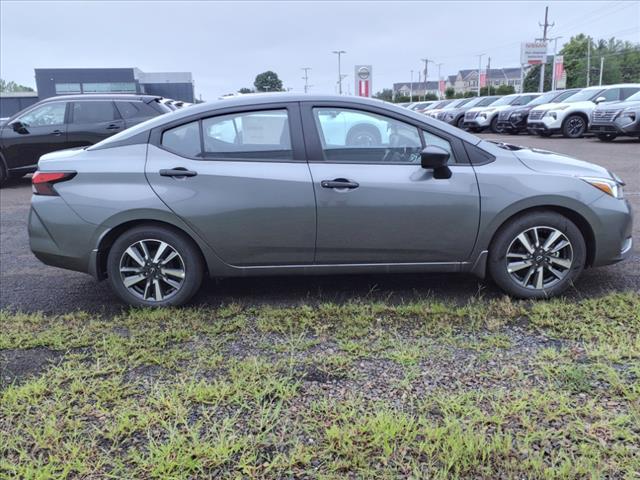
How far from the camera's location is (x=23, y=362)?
321 centimetres

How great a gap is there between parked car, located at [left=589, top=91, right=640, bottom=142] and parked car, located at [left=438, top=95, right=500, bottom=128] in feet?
29.8

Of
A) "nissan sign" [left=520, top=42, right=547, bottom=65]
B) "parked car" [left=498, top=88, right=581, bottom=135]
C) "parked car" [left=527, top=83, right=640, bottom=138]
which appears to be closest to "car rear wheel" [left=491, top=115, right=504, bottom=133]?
"parked car" [left=498, top=88, right=581, bottom=135]

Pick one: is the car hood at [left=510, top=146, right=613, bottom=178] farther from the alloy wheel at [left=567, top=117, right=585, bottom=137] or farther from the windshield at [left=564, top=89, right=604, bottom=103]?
the windshield at [left=564, top=89, right=604, bottom=103]

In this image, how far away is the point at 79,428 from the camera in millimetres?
2508

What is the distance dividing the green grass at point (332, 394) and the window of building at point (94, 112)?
286 inches

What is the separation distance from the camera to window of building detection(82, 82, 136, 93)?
61125 millimetres

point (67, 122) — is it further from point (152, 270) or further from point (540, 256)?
point (540, 256)

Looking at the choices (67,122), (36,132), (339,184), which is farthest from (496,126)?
(339,184)

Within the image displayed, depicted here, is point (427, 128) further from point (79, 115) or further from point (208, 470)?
point (79, 115)

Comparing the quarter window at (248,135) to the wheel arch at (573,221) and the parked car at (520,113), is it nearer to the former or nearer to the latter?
the wheel arch at (573,221)

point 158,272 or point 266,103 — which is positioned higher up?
point 266,103

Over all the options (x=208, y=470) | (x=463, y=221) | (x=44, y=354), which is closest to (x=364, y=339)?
(x=463, y=221)

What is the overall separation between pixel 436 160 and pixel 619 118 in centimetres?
1369

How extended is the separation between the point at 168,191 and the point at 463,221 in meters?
2.09
